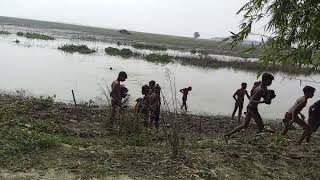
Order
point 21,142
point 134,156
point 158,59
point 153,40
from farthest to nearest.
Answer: point 153,40 < point 158,59 < point 134,156 < point 21,142

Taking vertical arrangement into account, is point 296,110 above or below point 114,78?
above

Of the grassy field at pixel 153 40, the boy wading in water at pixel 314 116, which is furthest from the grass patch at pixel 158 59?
the boy wading in water at pixel 314 116

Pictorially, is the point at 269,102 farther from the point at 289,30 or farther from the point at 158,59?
the point at 158,59

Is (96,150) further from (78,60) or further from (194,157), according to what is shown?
(78,60)

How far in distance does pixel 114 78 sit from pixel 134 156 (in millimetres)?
16001

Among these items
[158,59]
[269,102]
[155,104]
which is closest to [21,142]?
[155,104]

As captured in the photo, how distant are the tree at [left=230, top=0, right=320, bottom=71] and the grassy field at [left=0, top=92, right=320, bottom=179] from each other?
1.63 m

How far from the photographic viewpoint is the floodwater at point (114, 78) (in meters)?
17.7

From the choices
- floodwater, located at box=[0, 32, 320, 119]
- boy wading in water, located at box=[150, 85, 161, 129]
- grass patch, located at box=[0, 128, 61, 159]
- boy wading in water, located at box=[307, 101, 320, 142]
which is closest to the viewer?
grass patch, located at box=[0, 128, 61, 159]

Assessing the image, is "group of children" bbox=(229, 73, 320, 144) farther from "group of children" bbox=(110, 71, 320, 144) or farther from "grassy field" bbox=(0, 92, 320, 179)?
"grassy field" bbox=(0, 92, 320, 179)

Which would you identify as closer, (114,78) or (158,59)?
(114,78)

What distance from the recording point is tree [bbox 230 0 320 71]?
7020mm

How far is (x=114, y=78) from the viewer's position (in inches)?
899

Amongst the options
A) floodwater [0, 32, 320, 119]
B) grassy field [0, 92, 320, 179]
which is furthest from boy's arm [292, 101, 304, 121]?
floodwater [0, 32, 320, 119]
